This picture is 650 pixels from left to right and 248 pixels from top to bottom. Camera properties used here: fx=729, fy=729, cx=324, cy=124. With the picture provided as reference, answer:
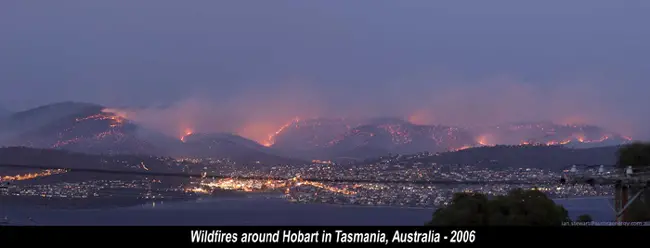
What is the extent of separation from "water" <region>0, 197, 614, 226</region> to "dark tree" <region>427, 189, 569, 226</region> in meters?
30.9

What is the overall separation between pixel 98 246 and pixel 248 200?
3238 inches

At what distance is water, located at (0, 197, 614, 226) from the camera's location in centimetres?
6381

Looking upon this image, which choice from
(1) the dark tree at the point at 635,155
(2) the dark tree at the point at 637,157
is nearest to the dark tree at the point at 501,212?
(2) the dark tree at the point at 637,157

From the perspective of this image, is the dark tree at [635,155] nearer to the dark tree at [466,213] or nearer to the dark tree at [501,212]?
the dark tree at [501,212]

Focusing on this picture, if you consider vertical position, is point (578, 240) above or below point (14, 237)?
above

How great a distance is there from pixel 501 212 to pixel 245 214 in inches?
2126

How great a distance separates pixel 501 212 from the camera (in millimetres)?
30609

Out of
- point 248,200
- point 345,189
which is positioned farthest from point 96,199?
point 345,189

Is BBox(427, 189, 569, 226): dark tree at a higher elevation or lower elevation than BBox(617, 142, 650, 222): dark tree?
lower

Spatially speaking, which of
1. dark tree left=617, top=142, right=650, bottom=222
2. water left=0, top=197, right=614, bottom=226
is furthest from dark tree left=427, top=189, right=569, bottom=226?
water left=0, top=197, right=614, bottom=226

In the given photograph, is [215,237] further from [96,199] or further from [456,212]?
[96,199]

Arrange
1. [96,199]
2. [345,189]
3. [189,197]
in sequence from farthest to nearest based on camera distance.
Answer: [345,189] < [189,197] < [96,199]

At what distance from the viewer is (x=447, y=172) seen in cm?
8031

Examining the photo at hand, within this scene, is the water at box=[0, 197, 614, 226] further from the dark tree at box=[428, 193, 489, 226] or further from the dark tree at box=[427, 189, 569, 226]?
the dark tree at box=[427, 189, 569, 226]
